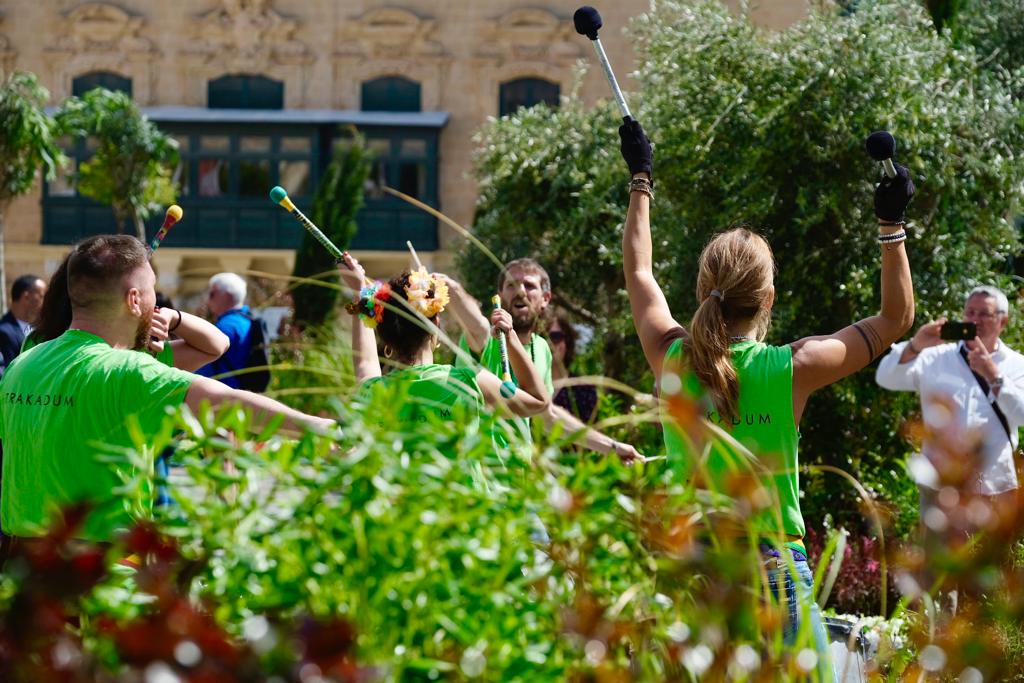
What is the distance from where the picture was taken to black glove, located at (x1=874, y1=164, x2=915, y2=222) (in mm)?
3297

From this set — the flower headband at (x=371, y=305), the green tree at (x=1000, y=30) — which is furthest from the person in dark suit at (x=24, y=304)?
the green tree at (x=1000, y=30)

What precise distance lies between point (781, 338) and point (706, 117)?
1.56 m

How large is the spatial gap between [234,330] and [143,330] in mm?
4250

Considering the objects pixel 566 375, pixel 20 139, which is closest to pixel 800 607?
pixel 566 375

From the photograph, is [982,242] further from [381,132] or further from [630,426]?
[381,132]

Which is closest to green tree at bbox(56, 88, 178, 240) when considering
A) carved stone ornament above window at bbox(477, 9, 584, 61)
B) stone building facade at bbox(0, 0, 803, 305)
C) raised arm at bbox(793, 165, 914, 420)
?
stone building facade at bbox(0, 0, 803, 305)

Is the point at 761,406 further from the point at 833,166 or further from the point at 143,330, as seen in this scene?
the point at 833,166

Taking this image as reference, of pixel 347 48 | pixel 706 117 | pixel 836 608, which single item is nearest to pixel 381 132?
pixel 347 48

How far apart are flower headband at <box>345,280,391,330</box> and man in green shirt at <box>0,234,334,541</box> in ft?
2.19

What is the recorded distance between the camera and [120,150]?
2502cm

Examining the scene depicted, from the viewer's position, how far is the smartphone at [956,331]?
5.22 m

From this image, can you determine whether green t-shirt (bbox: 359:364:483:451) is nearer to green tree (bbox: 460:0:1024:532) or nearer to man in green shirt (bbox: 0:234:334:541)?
man in green shirt (bbox: 0:234:334:541)

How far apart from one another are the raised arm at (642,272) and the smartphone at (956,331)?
2025mm

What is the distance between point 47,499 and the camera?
3.29 meters
